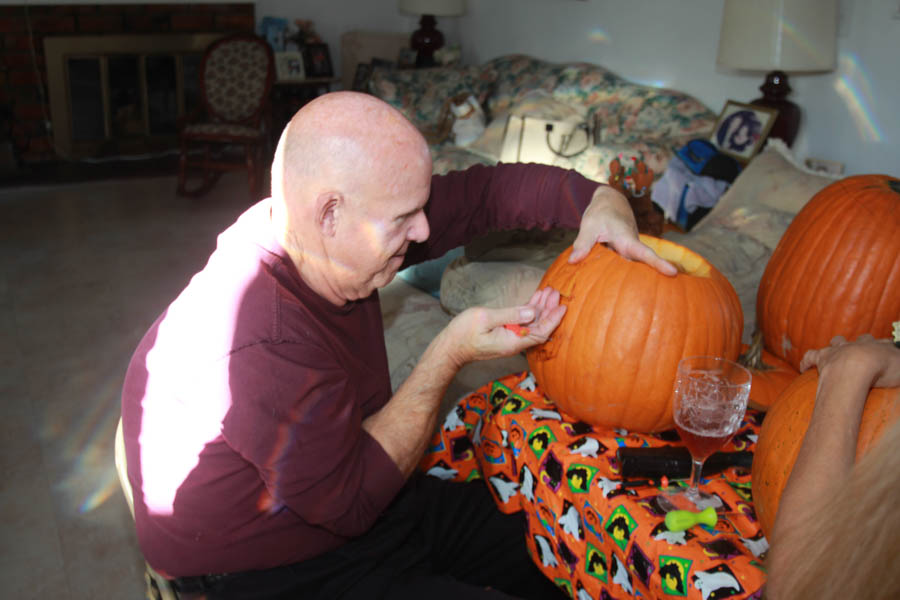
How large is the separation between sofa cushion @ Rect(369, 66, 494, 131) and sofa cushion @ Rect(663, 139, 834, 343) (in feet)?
8.70

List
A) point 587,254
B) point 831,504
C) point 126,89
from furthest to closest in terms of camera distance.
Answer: point 126,89
point 587,254
point 831,504

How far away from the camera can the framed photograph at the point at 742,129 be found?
3.29 metres

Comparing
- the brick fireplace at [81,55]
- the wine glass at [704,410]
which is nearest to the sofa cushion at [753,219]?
the wine glass at [704,410]

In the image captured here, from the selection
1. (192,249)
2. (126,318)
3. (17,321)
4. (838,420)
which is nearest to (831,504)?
(838,420)

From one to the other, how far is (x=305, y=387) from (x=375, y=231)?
272 mm

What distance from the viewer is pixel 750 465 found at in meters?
1.16

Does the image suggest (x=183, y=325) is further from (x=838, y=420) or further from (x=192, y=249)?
(x=192, y=249)

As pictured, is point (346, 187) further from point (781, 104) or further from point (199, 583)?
point (781, 104)

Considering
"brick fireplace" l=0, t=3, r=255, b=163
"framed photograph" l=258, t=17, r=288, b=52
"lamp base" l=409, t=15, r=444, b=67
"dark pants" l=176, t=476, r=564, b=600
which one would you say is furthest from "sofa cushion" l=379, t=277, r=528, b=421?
"brick fireplace" l=0, t=3, r=255, b=163

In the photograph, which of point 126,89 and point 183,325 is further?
point 126,89

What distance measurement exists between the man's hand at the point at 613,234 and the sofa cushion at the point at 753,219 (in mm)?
796

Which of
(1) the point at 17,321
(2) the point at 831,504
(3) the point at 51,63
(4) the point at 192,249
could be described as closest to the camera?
(2) the point at 831,504

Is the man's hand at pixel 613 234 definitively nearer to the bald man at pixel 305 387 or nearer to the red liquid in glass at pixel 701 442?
the bald man at pixel 305 387

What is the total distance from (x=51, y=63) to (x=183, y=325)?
5.65 meters
